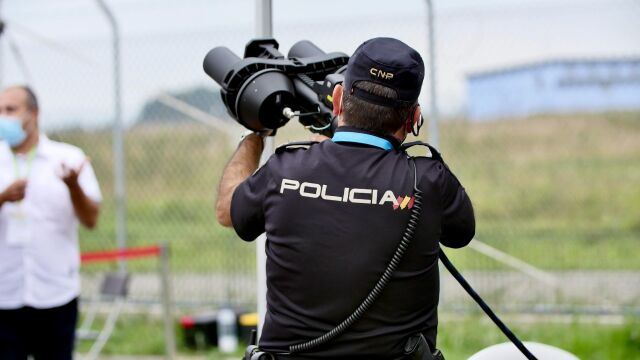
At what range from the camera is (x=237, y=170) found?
10.2 feet

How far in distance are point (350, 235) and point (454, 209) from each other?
0.33 meters

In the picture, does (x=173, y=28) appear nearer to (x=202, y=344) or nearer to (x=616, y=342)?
(x=202, y=344)

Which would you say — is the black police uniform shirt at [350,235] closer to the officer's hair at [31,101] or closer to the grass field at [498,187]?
the officer's hair at [31,101]

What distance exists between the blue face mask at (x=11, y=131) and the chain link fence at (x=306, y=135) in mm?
2570

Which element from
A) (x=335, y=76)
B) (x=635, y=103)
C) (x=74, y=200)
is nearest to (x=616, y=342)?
(x=635, y=103)

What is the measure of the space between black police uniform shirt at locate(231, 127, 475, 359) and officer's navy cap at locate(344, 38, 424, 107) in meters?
0.12

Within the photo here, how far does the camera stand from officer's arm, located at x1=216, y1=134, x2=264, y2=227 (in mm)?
2992

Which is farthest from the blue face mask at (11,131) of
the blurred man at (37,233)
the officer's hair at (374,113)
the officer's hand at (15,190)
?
the officer's hair at (374,113)

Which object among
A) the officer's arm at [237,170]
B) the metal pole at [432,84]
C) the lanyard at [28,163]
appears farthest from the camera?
the metal pole at [432,84]

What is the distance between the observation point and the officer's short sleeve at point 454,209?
2773mm

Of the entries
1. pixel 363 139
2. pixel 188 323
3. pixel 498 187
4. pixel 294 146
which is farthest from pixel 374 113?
pixel 498 187

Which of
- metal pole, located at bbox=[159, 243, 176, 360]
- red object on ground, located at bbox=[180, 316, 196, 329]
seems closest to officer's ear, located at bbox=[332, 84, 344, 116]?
metal pole, located at bbox=[159, 243, 176, 360]

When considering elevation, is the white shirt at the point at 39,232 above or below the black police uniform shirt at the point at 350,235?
below

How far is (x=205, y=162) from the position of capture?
8.88 meters
